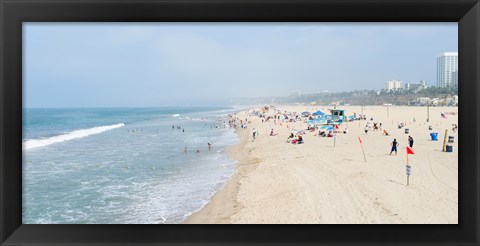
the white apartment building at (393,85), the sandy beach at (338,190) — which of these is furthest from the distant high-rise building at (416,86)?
the sandy beach at (338,190)

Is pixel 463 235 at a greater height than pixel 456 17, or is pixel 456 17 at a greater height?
pixel 456 17

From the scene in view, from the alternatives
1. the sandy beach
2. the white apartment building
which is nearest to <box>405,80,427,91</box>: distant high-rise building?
the white apartment building

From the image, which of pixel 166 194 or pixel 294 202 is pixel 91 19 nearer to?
pixel 294 202

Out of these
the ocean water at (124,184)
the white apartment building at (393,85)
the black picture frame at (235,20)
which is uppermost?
the white apartment building at (393,85)

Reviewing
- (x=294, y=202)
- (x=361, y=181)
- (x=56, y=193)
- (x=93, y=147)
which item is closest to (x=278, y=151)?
(x=361, y=181)

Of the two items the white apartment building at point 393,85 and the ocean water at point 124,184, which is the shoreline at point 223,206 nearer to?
the ocean water at point 124,184

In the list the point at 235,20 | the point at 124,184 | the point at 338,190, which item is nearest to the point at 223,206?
the point at 338,190
